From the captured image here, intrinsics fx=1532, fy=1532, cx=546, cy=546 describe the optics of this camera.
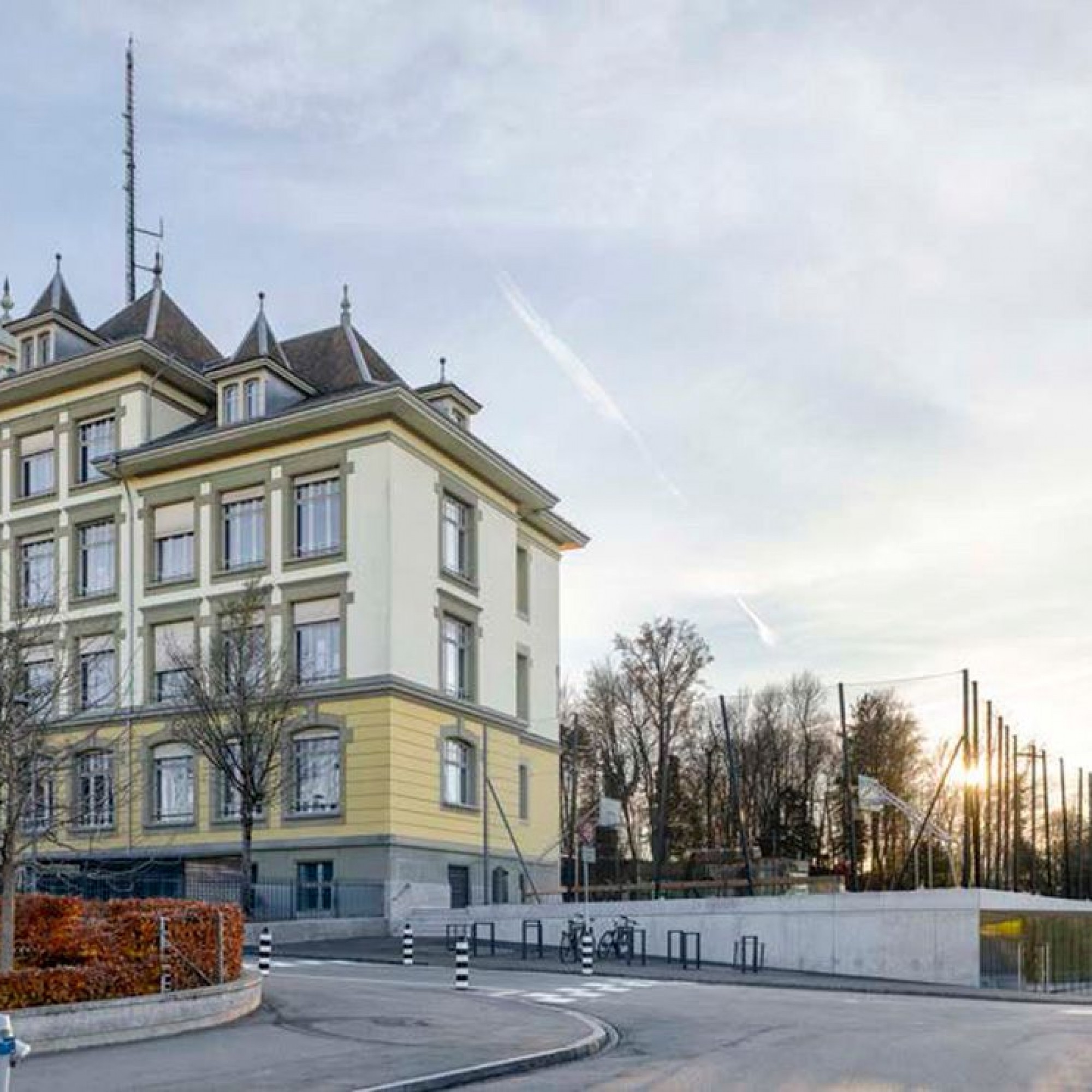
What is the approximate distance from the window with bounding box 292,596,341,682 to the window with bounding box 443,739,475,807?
451 cm

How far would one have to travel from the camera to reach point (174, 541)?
49062 millimetres

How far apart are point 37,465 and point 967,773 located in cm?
3181

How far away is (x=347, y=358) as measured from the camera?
4962cm

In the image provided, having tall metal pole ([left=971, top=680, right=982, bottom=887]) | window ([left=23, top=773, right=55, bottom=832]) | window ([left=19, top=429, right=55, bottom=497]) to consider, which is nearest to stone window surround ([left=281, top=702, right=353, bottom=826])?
window ([left=19, top=429, right=55, bottom=497])

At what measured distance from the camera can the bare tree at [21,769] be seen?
18266 mm

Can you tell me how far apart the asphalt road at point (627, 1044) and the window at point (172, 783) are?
22638 mm

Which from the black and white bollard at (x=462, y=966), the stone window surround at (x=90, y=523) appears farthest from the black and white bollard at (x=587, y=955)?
the stone window surround at (x=90, y=523)

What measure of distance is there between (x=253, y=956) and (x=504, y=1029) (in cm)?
1588

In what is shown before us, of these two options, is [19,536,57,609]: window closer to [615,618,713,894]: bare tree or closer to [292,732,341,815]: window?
[292,732,341,815]: window

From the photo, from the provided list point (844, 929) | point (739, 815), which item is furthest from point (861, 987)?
point (739, 815)

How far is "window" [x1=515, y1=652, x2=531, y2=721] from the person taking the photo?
55344mm

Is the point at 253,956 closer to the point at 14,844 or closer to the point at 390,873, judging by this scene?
the point at 390,873

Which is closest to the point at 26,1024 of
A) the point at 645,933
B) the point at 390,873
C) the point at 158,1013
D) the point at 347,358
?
the point at 158,1013

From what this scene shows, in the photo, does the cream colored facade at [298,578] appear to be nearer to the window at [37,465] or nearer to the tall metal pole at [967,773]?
the window at [37,465]
